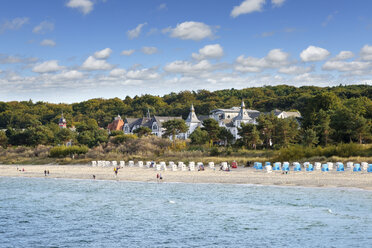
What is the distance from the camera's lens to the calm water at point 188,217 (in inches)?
680

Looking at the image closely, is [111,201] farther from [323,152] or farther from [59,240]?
[323,152]

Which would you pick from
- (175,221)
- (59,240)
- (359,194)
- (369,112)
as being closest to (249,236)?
(175,221)

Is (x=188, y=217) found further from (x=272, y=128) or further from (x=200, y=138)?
(x=200, y=138)

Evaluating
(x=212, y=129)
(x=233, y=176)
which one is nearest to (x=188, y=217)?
(x=233, y=176)

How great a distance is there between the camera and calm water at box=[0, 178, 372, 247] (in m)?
17.3

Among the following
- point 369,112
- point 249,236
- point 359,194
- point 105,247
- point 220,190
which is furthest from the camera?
point 369,112

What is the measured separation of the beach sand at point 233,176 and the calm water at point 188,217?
151 cm

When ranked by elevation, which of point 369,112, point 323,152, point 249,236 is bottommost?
point 249,236

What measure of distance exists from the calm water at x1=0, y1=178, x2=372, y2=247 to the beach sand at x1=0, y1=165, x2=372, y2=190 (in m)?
1.51

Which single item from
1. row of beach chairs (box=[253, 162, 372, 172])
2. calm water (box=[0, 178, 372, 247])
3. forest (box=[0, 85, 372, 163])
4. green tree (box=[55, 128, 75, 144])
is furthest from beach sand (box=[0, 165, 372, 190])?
green tree (box=[55, 128, 75, 144])

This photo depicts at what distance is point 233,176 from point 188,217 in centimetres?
1252

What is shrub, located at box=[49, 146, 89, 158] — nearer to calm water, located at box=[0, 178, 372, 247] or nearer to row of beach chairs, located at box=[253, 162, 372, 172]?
calm water, located at box=[0, 178, 372, 247]

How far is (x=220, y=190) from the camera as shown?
95.2 feet

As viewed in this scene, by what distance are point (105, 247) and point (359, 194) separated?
15.8 metres
